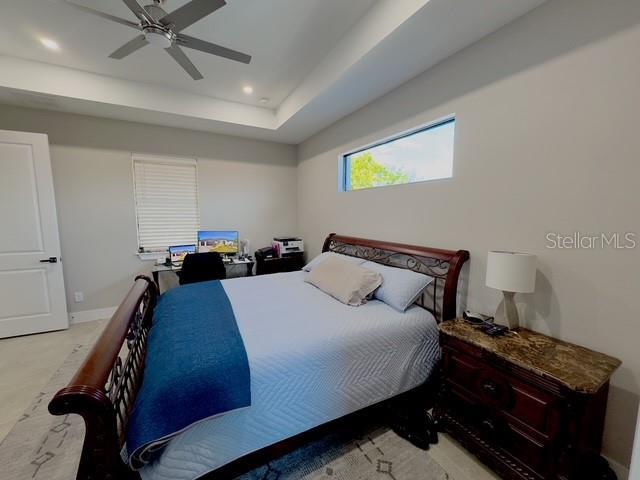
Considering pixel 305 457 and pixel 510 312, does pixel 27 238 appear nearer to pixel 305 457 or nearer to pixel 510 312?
pixel 305 457

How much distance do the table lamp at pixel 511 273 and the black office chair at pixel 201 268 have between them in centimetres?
284

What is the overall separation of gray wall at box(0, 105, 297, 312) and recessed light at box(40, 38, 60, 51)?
40.6 inches

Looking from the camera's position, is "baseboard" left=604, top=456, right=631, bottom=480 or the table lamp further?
the table lamp

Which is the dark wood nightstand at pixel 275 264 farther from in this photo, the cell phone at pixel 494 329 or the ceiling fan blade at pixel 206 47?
the cell phone at pixel 494 329

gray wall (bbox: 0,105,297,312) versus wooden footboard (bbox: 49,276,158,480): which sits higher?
gray wall (bbox: 0,105,297,312)

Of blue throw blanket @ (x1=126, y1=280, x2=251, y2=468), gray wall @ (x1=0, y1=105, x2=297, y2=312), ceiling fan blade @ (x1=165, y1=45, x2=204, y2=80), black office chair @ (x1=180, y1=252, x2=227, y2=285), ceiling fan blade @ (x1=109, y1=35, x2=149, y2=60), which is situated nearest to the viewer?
blue throw blanket @ (x1=126, y1=280, x2=251, y2=468)

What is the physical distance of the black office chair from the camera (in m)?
3.09

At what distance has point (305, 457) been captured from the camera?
5.11 ft

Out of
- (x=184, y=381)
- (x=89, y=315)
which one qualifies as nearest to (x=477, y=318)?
(x=184, y=381)

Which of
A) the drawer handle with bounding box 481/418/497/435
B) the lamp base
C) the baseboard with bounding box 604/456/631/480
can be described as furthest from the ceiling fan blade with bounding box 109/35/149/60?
the baseboard with bounding box 604/456/631/480

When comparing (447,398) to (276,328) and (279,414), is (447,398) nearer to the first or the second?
(279,414)

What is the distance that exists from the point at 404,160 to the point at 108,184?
3.66 m

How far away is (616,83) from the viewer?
1.33m

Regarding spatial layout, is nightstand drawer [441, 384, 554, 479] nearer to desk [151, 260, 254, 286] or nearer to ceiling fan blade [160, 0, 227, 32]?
ceiling fan blade [160, 0, 227, 32]
